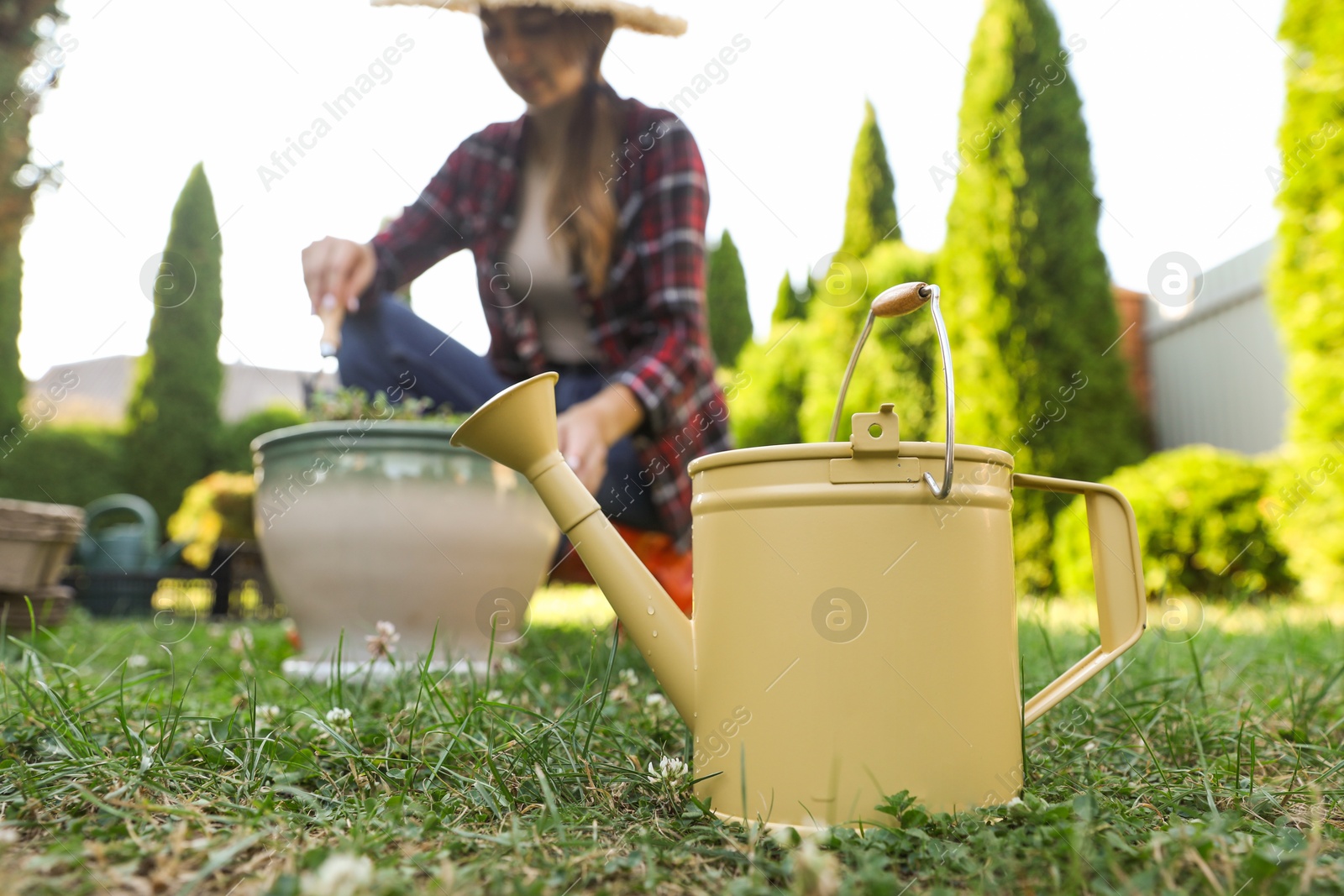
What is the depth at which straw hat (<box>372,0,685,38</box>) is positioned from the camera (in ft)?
8.97

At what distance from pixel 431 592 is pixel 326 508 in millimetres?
312

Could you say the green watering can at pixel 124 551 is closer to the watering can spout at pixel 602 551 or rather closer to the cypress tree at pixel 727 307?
the watering can spout at pixel 602 551

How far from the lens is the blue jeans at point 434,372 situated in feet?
8.09

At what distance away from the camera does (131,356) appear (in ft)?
35.0

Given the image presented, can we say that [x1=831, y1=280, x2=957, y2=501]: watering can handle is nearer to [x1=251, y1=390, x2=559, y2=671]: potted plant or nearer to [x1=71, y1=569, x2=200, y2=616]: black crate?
[x1=251, y1=390, x2=559, y2=671]: potted plant

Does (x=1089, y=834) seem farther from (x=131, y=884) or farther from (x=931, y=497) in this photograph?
(x=131, y=884)

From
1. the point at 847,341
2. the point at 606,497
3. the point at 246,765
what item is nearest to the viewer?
the point at 246,765

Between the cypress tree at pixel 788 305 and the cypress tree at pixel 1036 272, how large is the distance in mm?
4224

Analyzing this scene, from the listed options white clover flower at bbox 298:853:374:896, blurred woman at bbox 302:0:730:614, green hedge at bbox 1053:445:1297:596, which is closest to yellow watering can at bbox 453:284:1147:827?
white clover flower at bbox 298:853:374:896

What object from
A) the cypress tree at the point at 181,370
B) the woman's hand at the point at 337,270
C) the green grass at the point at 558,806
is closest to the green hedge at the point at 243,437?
the cypress tree at the point at 181,370

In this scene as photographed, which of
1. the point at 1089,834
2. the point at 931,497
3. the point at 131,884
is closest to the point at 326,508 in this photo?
the point at 131,884

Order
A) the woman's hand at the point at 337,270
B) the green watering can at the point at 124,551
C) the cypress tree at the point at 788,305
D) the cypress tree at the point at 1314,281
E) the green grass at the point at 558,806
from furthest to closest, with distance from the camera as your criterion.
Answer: the cypress tree at the point at 788,305 < the green watering can at the point at 124,551 < the cypress tree at the point at 1314,281 < the woman's hand at the point at 337,270 < the green grass at the point at 558,806

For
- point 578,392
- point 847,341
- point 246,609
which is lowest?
point 246,609

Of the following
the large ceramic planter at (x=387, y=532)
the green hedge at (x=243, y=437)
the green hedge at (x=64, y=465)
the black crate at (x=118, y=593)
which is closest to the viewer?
the large ceramic planter at (x=387, y=532)
